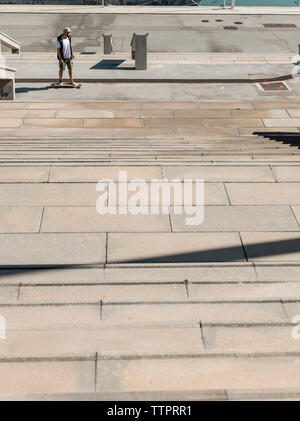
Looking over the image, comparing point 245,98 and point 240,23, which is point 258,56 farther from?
point 240,23

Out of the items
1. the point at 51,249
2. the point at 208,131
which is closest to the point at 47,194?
the point at 51,249

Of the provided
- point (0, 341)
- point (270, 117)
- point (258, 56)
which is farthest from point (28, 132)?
point (258, 56)

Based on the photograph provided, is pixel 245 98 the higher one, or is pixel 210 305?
pixel 210 305

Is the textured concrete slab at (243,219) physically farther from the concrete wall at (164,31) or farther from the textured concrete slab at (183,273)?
the concrete wall at (164,31)

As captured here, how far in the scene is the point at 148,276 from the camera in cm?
603

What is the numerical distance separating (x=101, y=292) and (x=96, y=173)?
3391mm

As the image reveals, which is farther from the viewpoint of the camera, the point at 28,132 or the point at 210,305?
the point at 28,132

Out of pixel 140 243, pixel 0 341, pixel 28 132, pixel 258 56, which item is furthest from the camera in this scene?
pixel 258 56

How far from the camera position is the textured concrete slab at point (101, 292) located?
220 inches

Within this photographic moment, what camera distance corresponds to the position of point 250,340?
482cm

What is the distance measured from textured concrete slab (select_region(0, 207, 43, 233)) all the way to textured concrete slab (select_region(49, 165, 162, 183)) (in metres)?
1.04

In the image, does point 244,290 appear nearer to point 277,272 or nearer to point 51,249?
point 277,272

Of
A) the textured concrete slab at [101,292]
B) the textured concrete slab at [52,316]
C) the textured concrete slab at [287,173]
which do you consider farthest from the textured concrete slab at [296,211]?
the textured concrete slab at [52,316]

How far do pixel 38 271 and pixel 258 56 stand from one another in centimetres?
2011
